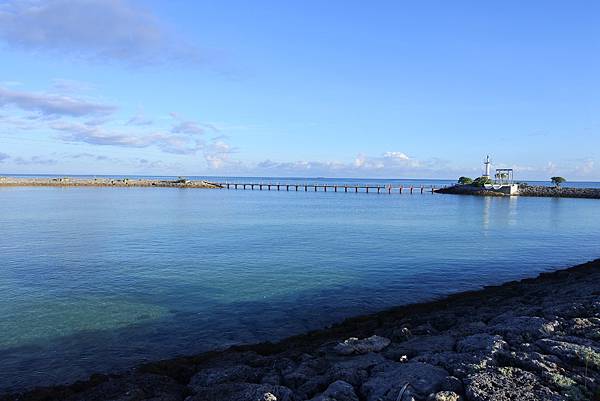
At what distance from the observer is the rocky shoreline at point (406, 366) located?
6.52 metres

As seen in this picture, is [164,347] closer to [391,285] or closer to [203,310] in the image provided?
[203,310]

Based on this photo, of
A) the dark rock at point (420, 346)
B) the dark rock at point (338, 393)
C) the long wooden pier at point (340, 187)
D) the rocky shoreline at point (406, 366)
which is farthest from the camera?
the long wooden pier at point (340, 187)

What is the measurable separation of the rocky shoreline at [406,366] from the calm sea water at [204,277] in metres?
1.85

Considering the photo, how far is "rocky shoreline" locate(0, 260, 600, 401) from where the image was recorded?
6.52 meters

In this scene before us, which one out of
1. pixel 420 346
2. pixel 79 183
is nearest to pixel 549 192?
pixel 420 346

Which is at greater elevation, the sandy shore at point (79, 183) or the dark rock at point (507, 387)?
the sandy shore at point (79, 183)

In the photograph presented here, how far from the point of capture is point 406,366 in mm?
7398

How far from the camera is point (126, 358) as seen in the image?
426 inches

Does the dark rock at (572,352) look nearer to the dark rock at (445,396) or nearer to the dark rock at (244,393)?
the dark rock at (445,396)

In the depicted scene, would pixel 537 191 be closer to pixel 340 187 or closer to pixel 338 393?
pixel 340 187

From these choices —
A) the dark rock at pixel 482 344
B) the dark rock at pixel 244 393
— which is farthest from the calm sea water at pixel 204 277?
the dark rock at pixel 482 344

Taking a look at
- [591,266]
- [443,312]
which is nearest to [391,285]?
[443,312]

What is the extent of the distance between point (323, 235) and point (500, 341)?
25.7 m

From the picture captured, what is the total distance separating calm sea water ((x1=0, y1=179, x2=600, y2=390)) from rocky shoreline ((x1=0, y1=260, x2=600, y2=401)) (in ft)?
6.08
